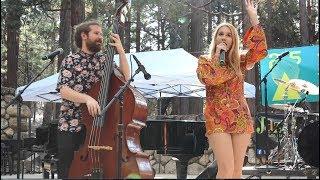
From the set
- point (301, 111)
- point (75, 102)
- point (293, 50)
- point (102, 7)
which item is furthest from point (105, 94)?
point (102, 7)

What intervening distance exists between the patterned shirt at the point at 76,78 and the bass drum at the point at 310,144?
Result: 6.47ft

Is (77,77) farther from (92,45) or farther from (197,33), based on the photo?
(197,33)

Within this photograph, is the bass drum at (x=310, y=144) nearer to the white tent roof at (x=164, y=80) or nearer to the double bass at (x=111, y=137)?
the double bass at (x=111, y=137)

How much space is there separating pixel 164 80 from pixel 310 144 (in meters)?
6.38

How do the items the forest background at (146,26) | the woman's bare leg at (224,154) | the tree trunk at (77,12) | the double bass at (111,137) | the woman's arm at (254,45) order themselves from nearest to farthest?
the woman's bare leg at (224,154), the double bass at (111,137), the woman's arm at (254,45), the tree trunk at (77,12), the forest background at (146,26)

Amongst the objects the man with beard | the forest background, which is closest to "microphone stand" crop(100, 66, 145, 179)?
the man with beard

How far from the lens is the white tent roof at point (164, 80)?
36.1 feet

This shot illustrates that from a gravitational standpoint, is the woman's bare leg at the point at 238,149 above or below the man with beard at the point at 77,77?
below

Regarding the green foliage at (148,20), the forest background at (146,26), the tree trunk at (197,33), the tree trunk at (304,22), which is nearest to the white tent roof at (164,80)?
the forest background at (146,26)

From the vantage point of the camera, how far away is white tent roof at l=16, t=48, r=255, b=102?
433 inches

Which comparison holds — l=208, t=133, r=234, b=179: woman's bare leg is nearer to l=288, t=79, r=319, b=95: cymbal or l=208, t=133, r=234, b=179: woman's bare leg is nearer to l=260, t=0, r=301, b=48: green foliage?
l=288, t=79, r=319, b=95: cymbal

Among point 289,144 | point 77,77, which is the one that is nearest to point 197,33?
point 289,144

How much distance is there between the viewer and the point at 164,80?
11.1 meters

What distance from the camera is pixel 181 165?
8.20 m
